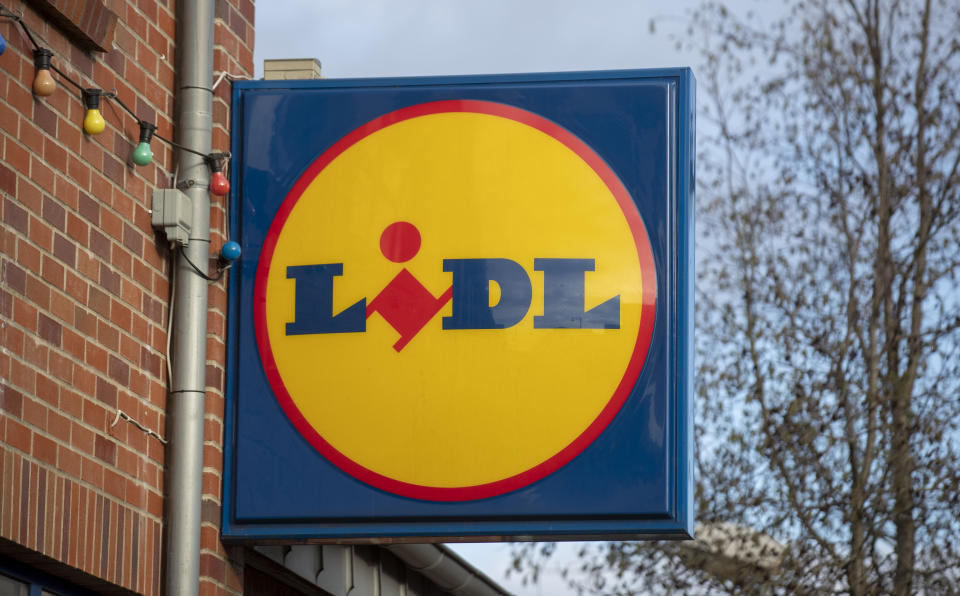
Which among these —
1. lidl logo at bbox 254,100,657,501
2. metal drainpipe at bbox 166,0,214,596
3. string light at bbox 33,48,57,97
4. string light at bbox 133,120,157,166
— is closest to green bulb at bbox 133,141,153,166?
string light at bbox 133,120,157,166

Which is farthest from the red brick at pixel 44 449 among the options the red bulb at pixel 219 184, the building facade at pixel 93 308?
the red bulb at pixel 219 184

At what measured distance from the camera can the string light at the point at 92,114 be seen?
13.8 feet

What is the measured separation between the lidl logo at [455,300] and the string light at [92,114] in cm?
84

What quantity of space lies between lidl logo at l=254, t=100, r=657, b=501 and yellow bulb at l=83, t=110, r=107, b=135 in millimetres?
840

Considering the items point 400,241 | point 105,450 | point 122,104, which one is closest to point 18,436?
point 105,450

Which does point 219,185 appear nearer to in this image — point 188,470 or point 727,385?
point 188,470

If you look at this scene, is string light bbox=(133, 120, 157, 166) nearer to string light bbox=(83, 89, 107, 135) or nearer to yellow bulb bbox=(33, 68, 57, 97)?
string light bbox=(83, 89, 107, 135)

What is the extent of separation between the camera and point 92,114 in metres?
4.21

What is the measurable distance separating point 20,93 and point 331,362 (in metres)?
1.34

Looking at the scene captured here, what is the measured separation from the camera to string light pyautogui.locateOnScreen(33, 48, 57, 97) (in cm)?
396

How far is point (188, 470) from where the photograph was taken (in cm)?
459

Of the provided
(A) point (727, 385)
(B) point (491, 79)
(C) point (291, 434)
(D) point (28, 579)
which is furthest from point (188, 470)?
(A) point (727, 385)

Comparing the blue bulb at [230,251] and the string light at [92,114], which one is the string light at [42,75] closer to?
the string light at [92,114]

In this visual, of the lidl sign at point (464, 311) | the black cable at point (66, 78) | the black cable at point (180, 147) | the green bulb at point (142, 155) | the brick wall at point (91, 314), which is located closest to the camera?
the brick wall at point (91, 314)
